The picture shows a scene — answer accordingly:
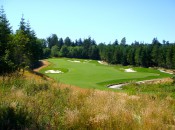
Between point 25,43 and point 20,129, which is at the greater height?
point 25,43

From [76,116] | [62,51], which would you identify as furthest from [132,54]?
→ [76,116]

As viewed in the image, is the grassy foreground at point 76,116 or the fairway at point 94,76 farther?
the fairway at point 94,76

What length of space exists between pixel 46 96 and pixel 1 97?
3.97 ft

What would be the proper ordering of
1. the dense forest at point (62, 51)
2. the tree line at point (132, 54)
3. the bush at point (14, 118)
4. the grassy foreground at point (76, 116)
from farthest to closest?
the tree line at point (132, 54)
the dense forest at point (62, 51)
the grassy foreground at point (76, 116)
the bush at point (14, 118)

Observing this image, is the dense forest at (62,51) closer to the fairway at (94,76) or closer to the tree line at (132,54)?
the tree line at (132,54)

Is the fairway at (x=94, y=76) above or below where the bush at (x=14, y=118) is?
below

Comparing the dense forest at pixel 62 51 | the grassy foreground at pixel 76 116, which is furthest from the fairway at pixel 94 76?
the grassy foreground at pixel 76 116

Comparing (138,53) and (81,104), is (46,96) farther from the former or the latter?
(138,53)

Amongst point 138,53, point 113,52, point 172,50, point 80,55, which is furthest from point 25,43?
point 80,55

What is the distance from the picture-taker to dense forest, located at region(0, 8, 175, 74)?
24.9 meters

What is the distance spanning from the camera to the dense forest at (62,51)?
81.7 feet

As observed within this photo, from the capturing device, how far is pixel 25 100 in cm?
666

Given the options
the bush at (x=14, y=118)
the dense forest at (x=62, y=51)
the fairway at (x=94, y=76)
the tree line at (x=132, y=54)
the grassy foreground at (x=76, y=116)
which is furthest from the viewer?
the tree line at (x=132, y=54)

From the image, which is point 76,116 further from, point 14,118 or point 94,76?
point 94,76
